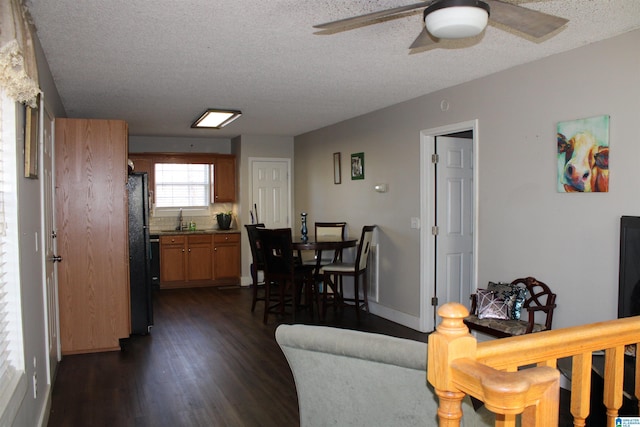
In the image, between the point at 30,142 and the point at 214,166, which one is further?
the point at 214,166

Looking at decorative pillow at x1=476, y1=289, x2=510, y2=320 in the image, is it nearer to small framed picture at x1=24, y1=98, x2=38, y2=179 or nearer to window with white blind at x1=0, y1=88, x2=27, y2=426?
window with white blind at x1=0, y1=88, x2=27, y2=426

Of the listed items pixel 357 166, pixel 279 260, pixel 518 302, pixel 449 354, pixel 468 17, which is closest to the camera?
pixel 449 354

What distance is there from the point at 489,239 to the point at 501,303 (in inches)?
23.2

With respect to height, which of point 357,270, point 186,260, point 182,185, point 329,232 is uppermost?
point 182,185

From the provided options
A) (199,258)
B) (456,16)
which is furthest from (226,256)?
(456,16)

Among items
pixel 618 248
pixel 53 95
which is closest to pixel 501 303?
pixel 618 248

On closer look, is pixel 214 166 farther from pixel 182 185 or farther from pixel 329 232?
pixel 329 232

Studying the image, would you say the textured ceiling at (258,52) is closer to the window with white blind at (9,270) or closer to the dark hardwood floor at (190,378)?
the window with white blind at (9,270)

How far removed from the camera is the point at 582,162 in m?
3.28

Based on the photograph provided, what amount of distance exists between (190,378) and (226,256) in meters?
4.11

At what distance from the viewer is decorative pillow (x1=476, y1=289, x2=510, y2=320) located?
145 inches

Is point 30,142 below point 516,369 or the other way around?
the other way around

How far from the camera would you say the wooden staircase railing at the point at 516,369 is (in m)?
0.99

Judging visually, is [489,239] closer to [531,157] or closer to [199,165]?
[531,157]
